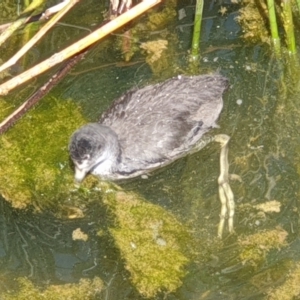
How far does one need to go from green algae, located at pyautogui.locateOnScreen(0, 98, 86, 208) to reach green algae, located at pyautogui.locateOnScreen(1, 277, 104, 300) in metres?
0.83

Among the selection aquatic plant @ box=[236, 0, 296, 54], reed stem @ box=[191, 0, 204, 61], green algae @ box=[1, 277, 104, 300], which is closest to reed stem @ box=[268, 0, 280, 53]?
aquatic plant @ box=[236, 0, 296, 54]

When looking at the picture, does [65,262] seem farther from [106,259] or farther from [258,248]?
[258,248]

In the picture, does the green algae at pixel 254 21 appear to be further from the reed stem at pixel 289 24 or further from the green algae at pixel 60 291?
the green algae at pixel 60 291

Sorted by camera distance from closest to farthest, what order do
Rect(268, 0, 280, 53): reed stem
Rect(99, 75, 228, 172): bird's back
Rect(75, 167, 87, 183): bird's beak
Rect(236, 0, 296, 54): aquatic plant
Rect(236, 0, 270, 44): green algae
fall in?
1. Rect(75, 167, 87, 183): bird's beak
2. Rect(99, 75, 228, 172): bird's back
3. Rect(268, 0, 280, 53): reed stem
4. Rect(236, 0, 296, 54): aquatic plant
5. Rect(236, 0, 270, 44): green algae

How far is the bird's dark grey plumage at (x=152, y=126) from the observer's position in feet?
21.7

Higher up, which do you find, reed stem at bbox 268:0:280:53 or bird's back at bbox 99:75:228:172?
reed stem at bbox 268:0:280:53

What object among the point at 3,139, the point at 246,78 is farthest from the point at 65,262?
the point at 246,78

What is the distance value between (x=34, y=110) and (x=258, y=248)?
2572 millimetres

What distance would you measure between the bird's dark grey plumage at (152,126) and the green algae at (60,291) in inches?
37.5

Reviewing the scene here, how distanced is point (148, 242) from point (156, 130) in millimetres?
1034

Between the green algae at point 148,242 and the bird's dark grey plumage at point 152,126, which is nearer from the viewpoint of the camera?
the green algae at point 148,242

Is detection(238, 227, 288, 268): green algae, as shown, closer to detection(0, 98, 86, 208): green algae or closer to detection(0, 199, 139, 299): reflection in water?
detection(0, 199, 139, 299): reflection in water

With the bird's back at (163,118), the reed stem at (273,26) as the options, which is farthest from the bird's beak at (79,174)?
the reed stem at (273,26)

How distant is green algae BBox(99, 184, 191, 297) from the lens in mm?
5891
